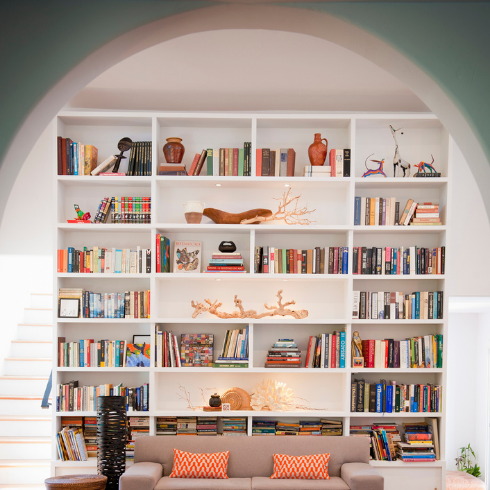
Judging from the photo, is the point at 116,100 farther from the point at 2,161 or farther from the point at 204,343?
the point at 2,161

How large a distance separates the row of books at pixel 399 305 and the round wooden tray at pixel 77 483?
229 cm

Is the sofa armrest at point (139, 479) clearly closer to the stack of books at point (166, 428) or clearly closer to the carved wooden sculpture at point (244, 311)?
the stack of books at point (166, 428)

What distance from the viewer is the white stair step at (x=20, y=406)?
5.41 m

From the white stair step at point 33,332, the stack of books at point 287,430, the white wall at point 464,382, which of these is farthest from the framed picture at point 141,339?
the white wall at point 464,382

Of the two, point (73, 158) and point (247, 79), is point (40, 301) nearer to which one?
point (73, 158)

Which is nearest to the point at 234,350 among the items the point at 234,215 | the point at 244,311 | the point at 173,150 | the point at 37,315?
the point at 244,311

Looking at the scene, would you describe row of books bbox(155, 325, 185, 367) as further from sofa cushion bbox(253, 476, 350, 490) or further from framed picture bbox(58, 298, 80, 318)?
sofa cushion bbox(253, 476, 350, 490)

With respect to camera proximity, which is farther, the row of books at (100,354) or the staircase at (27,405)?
the staircase at (27,405)

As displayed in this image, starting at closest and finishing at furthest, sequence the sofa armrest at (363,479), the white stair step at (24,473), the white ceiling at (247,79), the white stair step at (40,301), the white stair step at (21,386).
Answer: the white ceiling at (247,79), the sofa armrest at (363,479), the white stair step at (24,473), the white stair step at (21,386), the white stair step at (40,301)

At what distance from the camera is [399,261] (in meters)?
4.41

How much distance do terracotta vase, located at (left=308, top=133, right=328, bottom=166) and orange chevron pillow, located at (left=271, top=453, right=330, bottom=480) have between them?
2257 mm

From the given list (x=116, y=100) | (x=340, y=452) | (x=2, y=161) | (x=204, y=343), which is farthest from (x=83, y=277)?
(x=2, y=161)

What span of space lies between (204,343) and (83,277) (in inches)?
45.1

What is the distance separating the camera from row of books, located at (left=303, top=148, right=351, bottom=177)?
173 inches
